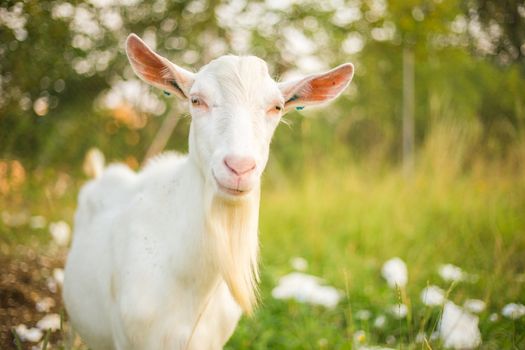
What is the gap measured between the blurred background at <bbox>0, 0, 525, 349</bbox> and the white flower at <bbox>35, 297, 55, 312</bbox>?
0.03 metres

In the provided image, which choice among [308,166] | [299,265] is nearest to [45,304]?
[299,265]

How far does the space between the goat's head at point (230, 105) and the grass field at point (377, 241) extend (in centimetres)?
99

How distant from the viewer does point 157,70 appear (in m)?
2.16

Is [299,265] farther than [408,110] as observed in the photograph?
No

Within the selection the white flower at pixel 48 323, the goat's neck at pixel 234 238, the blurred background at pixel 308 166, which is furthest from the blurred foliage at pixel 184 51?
the goat's neck at pixel 234 238

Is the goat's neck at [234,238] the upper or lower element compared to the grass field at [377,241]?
upper

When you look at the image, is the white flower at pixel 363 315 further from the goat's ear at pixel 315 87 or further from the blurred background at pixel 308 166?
the goat's ear at pixel 315 87

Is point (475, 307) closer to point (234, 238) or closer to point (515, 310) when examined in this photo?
point (515, 310)

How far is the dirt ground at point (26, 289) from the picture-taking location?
2938 millimetres

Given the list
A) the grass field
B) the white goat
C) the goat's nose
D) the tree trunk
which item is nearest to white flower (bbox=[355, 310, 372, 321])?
the grass field

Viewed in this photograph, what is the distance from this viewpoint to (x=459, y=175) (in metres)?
6.71

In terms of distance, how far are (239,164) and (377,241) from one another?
3638mm

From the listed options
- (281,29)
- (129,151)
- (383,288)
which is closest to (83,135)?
(129,151)

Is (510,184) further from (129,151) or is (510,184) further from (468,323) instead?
(129,151)
